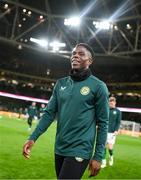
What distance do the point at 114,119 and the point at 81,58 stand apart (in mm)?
8922

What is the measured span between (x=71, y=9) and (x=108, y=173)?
33.7 m

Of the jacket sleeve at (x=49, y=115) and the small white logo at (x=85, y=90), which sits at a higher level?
the small white logo at (x=85, y=90)

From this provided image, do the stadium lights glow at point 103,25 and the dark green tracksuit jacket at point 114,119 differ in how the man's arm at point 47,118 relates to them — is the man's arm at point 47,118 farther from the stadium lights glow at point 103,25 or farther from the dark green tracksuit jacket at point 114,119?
the stadium lights glow at point 103,25

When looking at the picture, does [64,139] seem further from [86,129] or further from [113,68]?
[113,68]

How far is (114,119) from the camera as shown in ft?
44.8

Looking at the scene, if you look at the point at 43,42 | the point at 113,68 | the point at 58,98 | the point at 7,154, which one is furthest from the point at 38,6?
the point at 58,98

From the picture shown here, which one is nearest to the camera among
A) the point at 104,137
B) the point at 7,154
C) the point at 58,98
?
the point at 104,137

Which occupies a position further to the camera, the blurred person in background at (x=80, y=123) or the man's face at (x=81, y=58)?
the man's face at (x=81, y=58)

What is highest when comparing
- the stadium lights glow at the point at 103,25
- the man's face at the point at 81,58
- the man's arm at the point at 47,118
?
the stadium lights glow at the point at 103,25

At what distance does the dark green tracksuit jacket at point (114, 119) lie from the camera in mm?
13539

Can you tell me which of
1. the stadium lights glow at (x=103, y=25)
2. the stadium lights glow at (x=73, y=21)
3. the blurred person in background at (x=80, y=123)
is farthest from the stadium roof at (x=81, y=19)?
the blurred person in background at (x=80, y=123)

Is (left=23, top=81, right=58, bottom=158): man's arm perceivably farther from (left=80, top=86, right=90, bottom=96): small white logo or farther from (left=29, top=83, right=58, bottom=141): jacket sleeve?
(left=80, top=86, right=90, bottom=96): small white logo

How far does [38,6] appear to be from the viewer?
4481cm

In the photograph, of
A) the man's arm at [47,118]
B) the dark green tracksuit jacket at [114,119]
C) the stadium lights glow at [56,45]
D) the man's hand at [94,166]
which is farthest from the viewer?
the stadium lights glow at [56,45]
